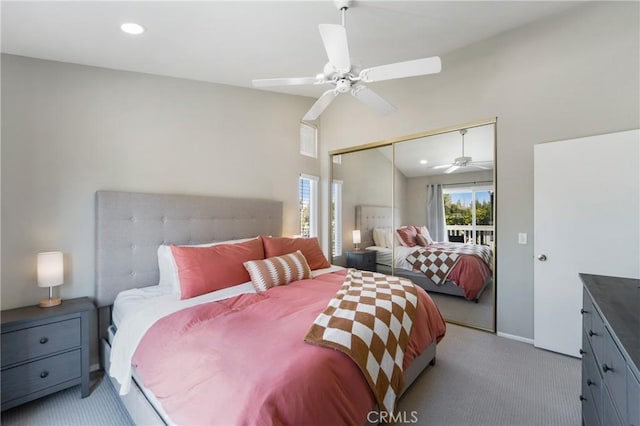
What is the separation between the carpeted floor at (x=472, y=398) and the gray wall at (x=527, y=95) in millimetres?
596

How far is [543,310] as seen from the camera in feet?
9.02

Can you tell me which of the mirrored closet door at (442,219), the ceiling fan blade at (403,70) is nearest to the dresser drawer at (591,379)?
the mirrored closet door at (442,219)

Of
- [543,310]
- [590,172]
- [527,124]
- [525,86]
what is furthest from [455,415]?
[525,86]

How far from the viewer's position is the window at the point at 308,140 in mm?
4445

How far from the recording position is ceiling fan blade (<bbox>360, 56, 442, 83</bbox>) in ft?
6.18

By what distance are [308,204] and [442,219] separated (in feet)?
6.49

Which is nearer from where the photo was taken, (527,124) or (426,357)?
(426,357)

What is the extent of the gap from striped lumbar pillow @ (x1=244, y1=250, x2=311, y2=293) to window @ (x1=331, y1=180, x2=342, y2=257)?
1840 mm

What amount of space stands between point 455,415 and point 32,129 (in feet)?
12.2

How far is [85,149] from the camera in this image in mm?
2398

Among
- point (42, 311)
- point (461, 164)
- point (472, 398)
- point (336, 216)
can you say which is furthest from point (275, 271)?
point (461, 164)

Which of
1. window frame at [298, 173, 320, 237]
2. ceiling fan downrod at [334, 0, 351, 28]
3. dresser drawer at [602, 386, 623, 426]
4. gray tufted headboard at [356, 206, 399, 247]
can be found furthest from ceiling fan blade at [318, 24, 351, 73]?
window frame at [298, 173, 320, 237]

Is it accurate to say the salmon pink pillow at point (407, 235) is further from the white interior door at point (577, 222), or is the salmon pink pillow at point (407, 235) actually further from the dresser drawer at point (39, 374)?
the dresser drawer at point (39, 374)

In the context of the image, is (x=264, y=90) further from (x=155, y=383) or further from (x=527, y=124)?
(x=155, y=383)
